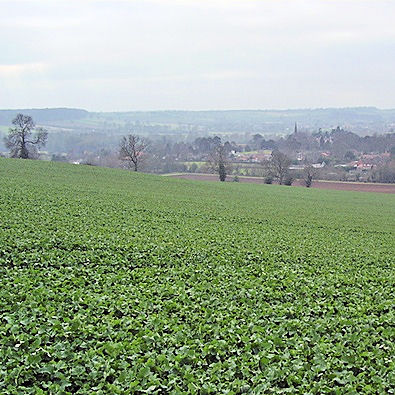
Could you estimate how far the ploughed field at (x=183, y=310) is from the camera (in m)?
7.83

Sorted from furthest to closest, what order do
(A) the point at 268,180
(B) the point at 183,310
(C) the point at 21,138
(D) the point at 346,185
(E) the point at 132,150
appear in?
1. (A) the point at 268,180
2. (D) the point at 346,185
3. (E) the point at 132,150
4. (C) the point at 21,138
5. (B) the point at 183,310

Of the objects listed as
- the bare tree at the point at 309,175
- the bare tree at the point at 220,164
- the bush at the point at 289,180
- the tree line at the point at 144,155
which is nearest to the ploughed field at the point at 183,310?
the tree line at the point at 144,155

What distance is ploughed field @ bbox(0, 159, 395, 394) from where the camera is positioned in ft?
25.7

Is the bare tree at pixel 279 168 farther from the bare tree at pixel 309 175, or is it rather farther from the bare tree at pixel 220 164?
the bare tree at pixel 220 164

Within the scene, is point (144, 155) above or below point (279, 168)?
above

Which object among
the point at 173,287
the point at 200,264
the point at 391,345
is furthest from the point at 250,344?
the point at 200,264

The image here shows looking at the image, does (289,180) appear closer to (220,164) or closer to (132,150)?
(220,164)

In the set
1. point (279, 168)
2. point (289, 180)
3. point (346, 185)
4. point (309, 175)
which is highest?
point (279, 168)

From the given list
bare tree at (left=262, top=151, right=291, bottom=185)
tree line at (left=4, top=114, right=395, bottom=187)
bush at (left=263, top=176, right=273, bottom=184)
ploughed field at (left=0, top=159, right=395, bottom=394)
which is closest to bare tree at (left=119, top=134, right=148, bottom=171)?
tree line at (left=4, top=114, right=395, bottom=187)

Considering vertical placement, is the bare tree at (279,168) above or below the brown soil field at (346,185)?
above

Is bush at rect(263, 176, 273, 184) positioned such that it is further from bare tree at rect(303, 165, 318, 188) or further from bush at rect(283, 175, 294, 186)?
bare tree at rect(303, 165, 318, 188)

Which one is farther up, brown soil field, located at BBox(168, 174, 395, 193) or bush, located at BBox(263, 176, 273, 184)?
bush, located at BBox(263, 176, 273, 184)

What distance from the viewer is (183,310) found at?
1092 cm

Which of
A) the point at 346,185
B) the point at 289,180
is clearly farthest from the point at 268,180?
the point at 346,185
